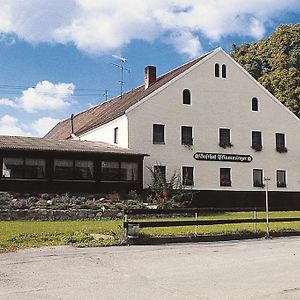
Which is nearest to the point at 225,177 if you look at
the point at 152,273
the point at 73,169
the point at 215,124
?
the point at 215,124

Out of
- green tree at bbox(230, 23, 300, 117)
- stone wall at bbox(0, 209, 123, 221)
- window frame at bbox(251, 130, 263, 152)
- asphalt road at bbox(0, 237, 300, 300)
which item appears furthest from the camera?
green tree at bbox(230, 23, 300, 117)

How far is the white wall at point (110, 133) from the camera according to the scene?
35469mm

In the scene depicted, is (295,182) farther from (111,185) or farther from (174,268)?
(174,268)

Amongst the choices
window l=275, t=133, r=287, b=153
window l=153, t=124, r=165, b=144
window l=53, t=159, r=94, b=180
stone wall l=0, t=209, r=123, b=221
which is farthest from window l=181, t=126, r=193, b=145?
stone wall l=0, t=209, r=123, b=221

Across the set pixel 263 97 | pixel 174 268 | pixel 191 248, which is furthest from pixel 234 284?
pixel 263 97

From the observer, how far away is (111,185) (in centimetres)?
3209

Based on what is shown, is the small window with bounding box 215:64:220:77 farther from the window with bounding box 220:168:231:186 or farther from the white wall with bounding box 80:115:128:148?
the white wall with bounding box 80:115:128:148

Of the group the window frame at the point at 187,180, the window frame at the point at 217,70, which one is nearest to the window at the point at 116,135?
the window frame at the point at 187,180

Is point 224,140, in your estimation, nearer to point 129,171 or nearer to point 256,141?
point 256,141

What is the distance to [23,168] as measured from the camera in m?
30.1

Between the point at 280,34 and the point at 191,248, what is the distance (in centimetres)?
4157

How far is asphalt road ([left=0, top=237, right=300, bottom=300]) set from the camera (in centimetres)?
820

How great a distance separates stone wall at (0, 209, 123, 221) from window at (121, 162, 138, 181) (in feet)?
22.4

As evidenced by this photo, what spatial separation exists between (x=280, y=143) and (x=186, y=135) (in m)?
8.42
